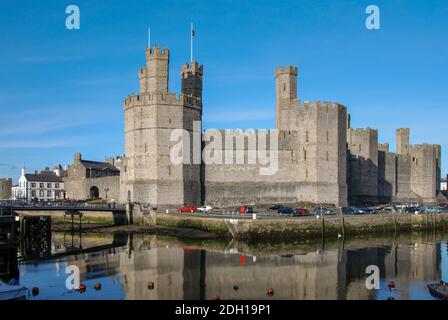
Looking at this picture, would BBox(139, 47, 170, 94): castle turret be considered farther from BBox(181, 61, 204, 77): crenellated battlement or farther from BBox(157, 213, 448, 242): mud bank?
BBox(157, 213, 448, 242): mud bank

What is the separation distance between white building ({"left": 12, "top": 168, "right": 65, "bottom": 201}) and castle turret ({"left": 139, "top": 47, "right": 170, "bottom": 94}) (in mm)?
37407

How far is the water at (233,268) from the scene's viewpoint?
19484 mm

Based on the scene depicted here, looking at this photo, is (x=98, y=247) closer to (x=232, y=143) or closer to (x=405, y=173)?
(x=232, y=143)

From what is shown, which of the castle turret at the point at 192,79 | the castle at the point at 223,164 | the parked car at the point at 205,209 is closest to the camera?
the parked car at the point at 205,209

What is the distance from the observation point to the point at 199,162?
4444cm

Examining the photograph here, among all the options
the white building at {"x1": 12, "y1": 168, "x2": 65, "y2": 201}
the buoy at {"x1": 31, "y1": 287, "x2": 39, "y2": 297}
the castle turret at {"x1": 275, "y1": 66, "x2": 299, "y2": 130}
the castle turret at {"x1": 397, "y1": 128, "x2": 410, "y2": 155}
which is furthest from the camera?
the white building at {"x1": 12, "y1": 168, "x2": 65, "y2": 201}

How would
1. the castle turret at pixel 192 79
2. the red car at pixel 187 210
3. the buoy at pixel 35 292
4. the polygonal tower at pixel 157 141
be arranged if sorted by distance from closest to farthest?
the buoy at pixel 35 292 → the red car at pixel 187 210 → the polygonal tower at pixel 157 141 → the castle turret at pixel 192 79

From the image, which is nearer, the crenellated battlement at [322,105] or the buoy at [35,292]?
the buoy at [35,292]

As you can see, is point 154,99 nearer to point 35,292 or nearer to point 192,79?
point 192,79

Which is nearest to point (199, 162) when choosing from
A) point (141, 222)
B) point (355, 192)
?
point (141, 222)

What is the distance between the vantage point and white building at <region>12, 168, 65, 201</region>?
2950 inches

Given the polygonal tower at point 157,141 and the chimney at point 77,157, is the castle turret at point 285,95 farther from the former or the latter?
the chimney at point 77,157

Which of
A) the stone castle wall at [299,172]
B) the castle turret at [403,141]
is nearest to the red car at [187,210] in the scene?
the stone castle wall at [299,172]

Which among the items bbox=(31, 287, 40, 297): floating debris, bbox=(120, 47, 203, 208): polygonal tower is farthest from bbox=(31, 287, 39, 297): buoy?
bbox=(120, 47, 203, 208): polygonal tower
